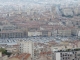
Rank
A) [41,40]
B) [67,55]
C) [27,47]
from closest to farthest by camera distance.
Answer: [67,55], [27,47], [41,40]

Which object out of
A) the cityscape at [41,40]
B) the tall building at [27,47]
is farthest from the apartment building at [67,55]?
the tall building at [27,47]

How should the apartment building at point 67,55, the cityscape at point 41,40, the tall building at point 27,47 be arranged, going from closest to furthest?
1. the apartment building at point 67,55
2. the cityscape at point 41,40
3. the tall building at point 27,47

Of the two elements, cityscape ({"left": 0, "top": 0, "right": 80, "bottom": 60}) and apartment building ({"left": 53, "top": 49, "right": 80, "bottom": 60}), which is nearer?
apartment building ({"left": 53, "top": 49, "right": 80, "bottom": 60})

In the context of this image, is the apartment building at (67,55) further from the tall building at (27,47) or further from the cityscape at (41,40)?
the tall building at (27,47)

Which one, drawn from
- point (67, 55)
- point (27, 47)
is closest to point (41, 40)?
point (27, 47)

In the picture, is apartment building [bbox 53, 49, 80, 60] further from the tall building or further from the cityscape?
the tall building

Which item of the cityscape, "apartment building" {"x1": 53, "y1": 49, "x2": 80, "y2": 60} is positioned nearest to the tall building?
the cityscape

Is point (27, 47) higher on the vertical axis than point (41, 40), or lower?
higher

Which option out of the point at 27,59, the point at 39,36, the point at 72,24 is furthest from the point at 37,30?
the point at 27,59

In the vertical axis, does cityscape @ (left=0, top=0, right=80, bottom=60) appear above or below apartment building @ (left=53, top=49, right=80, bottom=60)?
below

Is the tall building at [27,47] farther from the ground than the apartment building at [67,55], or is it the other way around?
the apartment building at [67,55]

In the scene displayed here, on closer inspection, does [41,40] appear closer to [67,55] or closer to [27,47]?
[27,47]
